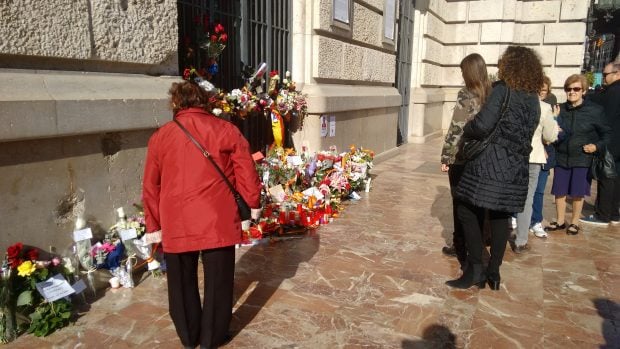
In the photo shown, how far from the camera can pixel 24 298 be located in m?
2.95

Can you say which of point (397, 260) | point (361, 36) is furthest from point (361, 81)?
point (397, 260)

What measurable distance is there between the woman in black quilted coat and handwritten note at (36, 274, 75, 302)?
288 centimetres

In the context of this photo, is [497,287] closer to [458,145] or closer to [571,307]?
[571,307]

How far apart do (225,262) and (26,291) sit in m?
1.35

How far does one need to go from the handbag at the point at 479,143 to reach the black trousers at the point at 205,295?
190 centimetres

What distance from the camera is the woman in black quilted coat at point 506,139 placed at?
339cm

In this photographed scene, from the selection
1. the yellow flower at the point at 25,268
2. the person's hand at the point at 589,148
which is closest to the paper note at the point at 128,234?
the yellow flower at the point at 25,268

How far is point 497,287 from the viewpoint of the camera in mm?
3766

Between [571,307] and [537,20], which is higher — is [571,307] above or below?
below

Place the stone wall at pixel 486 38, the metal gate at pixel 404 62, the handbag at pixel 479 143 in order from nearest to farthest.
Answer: the handbag at pixel 479 143 → the metal gate at pixel 404 62 → the stone wall at pixel 486 38

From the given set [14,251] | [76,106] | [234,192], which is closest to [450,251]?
[234,192]

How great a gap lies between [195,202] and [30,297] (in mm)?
1352

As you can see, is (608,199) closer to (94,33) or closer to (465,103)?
(465,103)

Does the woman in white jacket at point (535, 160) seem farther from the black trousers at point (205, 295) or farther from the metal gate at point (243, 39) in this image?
the metal gate at point (243, 39)
